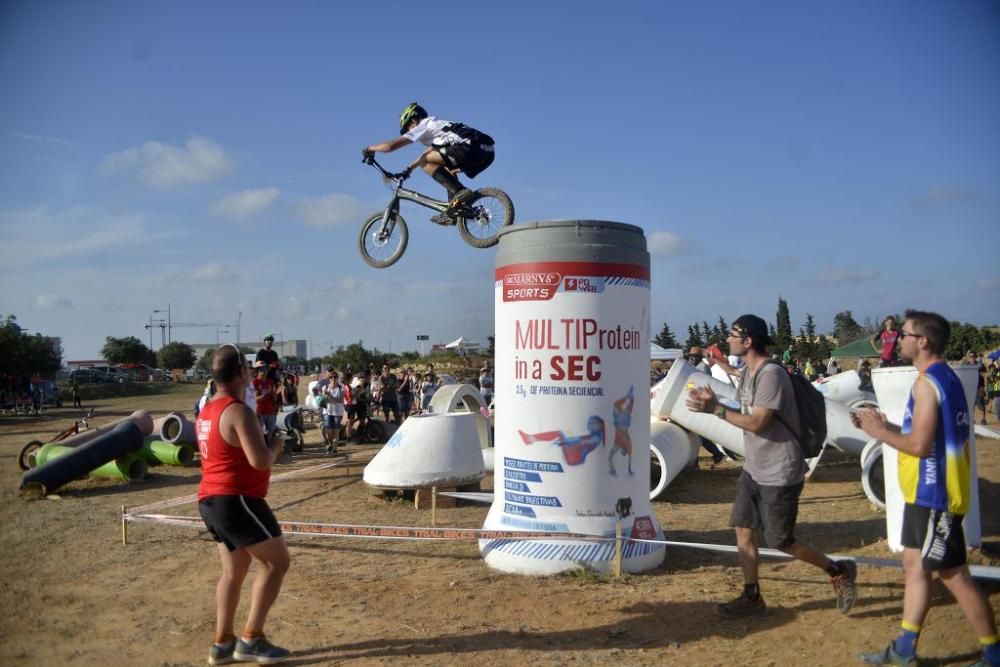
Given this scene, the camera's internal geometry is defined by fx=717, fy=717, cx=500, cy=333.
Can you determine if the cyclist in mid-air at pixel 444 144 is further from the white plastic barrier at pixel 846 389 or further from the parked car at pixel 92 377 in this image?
the parked car at pixel 92 377

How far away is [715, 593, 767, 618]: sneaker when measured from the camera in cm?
520

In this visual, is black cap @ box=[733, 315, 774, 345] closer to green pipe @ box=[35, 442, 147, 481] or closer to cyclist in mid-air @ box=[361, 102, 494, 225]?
cyclist in mid-air @ box=[361, 102, 494, 225]

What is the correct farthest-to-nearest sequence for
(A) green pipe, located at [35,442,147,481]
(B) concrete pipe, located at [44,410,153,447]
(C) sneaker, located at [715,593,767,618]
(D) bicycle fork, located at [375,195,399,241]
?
(B) concrete pipe, located at [44,410,153,447]
(A) green pipe, located at [35,442,147,481]
(D) bicycle fork, located at [375,195,399,241]
(C) sneaker, located at [715,593,767,618]

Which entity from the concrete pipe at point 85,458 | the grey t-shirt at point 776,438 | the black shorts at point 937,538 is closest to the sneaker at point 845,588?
the grey t-shirt at point 776,438

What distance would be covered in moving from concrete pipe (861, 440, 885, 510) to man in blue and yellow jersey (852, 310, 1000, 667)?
4562 millimetres

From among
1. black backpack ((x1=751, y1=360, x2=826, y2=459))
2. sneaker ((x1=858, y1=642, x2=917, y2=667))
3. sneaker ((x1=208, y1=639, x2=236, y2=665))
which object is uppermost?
black backpack ((x1=751, y1=360, x2=826, y2=459))

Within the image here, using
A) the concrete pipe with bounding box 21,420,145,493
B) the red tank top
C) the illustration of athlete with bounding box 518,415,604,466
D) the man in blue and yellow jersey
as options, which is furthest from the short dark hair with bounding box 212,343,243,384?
the concrete pipe with bounding box 21,420,145,493

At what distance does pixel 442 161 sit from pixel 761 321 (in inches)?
198

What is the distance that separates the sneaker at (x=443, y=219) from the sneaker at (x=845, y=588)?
6292 millimetres

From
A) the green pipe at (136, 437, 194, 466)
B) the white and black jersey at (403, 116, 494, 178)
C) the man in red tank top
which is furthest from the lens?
the green pipe at (136, 437, 194, 466)

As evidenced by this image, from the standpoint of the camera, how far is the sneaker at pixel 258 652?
4.57 m

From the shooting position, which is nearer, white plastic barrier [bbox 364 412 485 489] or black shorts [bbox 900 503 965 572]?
black shorts [bbox 900 503 965 572]

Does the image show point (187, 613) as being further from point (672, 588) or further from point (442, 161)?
point (442, 161)

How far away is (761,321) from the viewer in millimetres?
5254
